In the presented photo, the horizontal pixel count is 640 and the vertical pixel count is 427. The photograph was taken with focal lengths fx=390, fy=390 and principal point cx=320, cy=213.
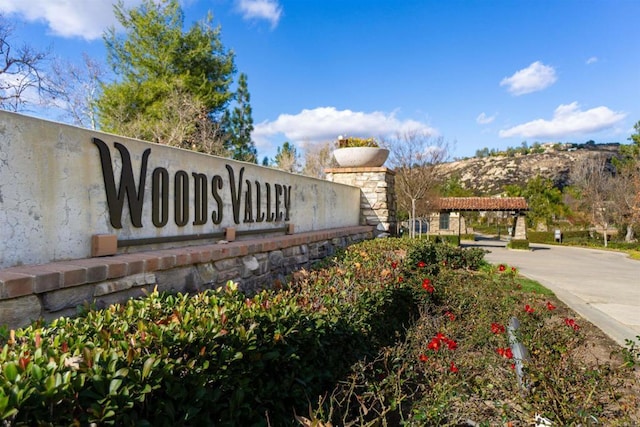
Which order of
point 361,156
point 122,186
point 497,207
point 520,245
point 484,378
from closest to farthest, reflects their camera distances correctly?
1. point 484,378
2. point 122,186
3. point 361,156
4. point 520,245
5. point 497,207

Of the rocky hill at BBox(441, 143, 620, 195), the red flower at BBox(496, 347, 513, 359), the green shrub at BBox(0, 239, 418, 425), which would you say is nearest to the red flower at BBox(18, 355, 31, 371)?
the green shrub at BBox(0, 239, 418, 425)

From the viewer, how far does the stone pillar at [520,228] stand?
26.6 metres

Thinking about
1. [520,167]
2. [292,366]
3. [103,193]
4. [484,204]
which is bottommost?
[292,366]

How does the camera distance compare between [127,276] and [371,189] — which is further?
[371,189]

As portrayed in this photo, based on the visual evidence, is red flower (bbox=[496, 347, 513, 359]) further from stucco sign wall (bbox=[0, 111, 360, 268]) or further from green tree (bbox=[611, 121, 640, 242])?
green tree (bbox=[611, 121, 640, 242])

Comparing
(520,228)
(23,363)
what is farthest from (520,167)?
(23,363)

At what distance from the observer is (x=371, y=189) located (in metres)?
8.72

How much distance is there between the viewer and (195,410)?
1.41 meters

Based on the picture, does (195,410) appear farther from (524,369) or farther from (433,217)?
(433,217)

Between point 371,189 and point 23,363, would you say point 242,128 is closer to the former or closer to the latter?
point 371,189

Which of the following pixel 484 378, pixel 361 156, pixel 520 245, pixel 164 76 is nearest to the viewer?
pixel 484 378

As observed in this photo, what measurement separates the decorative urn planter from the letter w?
5.77 meters

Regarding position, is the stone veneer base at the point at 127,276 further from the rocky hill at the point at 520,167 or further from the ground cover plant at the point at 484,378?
the rocky hill at the point at 520,167

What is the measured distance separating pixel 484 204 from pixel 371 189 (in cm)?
2362
